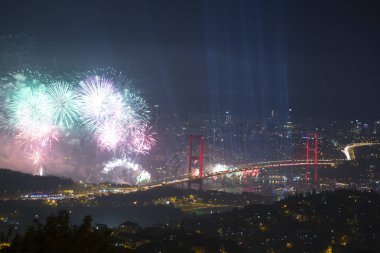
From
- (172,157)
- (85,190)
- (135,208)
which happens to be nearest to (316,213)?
(135,208)

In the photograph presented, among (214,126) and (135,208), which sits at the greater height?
(214,126)

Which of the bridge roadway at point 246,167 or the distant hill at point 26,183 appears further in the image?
the bridge roadway at point 246,167

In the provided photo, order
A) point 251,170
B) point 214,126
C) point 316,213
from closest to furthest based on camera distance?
point 316,213, point 251,170, point 214,126

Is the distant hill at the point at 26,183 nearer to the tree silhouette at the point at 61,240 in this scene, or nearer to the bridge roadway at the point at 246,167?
the bridge roadway at the point at 246,167

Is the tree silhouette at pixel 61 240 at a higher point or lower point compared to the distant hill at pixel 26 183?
lower

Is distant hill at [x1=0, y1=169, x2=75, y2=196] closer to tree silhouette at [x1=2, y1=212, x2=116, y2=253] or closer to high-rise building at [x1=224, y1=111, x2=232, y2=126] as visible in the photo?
tree silhouette at [x1=2, y1=212, x2=116, y2=253]

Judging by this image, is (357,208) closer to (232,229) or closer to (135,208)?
(232,229)

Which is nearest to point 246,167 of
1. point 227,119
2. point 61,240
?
point 227,119

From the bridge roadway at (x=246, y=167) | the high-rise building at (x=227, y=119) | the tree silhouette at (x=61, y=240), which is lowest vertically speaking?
the tree silhouette at (x=61, y=240)

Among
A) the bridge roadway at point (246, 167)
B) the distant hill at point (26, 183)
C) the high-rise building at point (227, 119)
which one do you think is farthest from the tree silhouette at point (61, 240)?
the high-rise building at point (227, 119)
